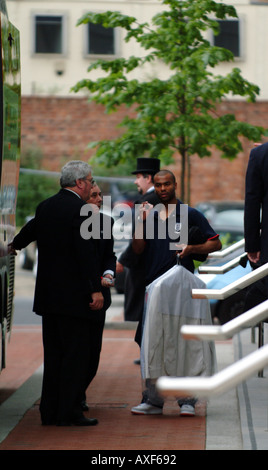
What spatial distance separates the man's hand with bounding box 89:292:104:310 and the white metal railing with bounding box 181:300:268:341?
3.41 metres

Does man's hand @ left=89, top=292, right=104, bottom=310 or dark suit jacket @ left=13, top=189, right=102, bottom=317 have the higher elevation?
dark suit jacket @ left=13, top=189, right=102, bottom=317

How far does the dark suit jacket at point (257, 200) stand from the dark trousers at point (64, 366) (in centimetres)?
135

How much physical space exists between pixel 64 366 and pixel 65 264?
75 centimetres

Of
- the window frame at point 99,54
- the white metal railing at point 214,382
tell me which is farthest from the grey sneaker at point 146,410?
the window frame at point 99,54

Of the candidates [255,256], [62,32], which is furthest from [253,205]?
[62,32]

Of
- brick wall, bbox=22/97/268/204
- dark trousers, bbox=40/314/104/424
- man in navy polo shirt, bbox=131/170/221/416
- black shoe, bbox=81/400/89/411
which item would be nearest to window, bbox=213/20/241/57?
brick wall, bbox=22/97/268/204

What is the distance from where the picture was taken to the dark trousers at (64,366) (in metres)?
7.36

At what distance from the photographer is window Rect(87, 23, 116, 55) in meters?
34.7

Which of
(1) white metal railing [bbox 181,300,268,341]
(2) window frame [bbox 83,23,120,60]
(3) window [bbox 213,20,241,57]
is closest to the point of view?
(1) white metal railing [bbox 181,300,268,341]

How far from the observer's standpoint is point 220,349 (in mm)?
11859

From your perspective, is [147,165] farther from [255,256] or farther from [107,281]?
[255,256]

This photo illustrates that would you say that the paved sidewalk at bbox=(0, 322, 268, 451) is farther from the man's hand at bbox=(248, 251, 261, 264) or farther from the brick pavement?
the man's hand at bbox=(248, 251, 261, 264)

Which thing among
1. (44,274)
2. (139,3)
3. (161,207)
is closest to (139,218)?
(161,207)

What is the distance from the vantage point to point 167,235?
7.84m
